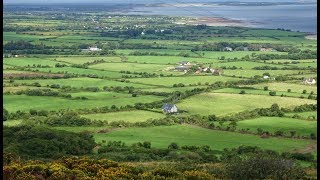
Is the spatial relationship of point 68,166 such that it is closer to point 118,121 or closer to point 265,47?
point 118,121

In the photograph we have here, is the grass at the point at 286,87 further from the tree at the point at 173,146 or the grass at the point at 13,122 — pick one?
the grass at the point at 13,122

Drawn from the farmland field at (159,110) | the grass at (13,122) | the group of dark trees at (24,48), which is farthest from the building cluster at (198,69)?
the grass at (13,122)

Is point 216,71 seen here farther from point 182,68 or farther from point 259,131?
point 259,131

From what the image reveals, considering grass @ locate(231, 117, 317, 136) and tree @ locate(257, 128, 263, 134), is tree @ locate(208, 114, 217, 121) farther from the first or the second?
tree @ locate(257, 128, 263, 134)

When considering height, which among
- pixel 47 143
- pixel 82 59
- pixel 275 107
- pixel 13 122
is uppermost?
pixel 47 143

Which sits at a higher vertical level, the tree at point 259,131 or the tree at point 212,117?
the tree at point 259,131

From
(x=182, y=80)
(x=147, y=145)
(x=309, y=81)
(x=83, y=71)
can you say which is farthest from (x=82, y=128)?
(x=83, y=71)

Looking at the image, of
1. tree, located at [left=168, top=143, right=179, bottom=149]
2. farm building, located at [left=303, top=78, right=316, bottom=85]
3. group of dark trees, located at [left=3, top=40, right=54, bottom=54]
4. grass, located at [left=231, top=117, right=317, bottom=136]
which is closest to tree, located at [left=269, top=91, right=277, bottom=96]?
farm building, located at [left=303, top=78, right=316, bottom=85]
